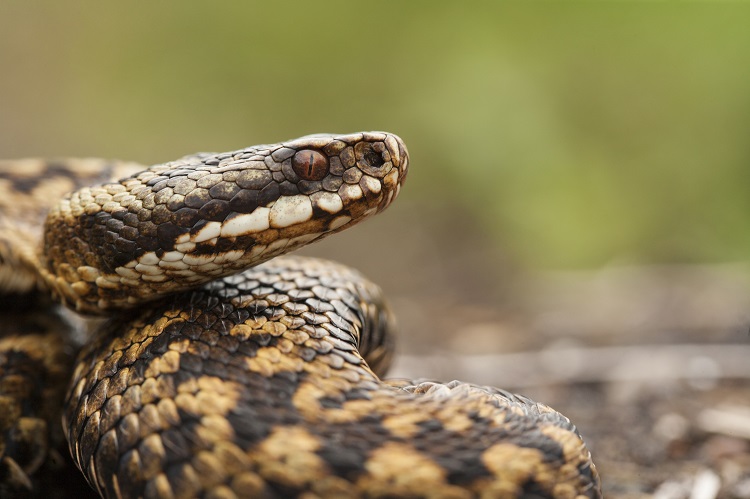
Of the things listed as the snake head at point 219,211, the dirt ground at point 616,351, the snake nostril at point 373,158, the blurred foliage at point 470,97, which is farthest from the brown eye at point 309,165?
the blurred foliage at point 470,97

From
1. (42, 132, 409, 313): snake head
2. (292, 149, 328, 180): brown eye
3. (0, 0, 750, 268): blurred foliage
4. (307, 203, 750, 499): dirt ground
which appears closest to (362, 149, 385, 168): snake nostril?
(42, 132, 409, 313): snake head

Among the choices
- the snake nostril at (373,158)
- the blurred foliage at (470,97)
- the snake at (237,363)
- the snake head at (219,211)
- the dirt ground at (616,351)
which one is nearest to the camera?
the snake at (237,363)

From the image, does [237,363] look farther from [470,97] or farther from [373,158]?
[470,97]

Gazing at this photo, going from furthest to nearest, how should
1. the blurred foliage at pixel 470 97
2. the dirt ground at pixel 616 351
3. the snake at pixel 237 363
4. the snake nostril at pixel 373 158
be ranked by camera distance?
the blurred foliage at pixel 470 97, the dirt ground at pixel 616 351, the snake nostril at pixel 373 158, the snake at pixel 237 363

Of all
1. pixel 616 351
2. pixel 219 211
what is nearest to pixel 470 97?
pixel 616 351

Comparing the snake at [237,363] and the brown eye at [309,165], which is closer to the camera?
the snake at [237,363]

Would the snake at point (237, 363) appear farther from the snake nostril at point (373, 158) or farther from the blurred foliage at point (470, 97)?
the blurred foliage at point (470, 97)

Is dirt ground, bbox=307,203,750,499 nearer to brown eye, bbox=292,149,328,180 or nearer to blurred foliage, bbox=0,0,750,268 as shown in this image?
blurred foliage, bbox=0,0,750,268
